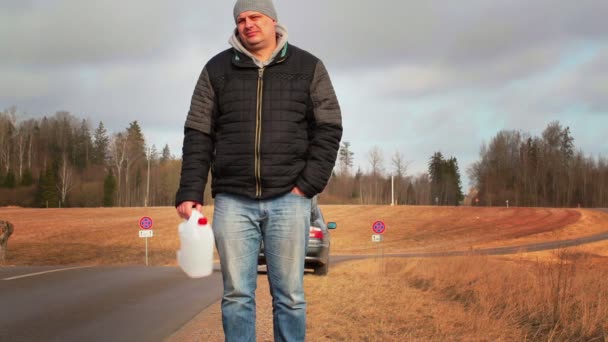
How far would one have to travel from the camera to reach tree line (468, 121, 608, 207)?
105 metres

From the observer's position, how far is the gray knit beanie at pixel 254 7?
3691 millimetres

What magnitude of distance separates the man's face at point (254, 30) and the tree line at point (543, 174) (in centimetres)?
10815

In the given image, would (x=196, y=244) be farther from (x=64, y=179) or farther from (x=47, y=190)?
(x=64, y=179)

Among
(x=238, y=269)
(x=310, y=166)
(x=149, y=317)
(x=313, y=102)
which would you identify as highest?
(x=313, y=102)

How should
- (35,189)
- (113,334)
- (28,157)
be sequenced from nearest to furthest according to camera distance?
(113,334), (35,189), (28,157)

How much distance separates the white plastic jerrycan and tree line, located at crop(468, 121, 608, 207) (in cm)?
10835

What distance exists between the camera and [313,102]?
3697mm

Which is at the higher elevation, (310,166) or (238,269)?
(310,166)

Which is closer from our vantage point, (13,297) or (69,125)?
(13,297)

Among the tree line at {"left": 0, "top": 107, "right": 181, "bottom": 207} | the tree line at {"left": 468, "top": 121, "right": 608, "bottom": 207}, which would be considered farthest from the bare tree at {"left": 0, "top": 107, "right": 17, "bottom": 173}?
the tree line at {"left": 468, "top": 121, "right": 608, "bottom": 207}

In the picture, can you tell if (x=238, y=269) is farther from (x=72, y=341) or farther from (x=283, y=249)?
(x=72, y=341)

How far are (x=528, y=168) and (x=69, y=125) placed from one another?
255 feet

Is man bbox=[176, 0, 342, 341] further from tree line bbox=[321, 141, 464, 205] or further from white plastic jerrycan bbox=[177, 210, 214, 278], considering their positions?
tree line bbox=[321, 141, 464, 205]

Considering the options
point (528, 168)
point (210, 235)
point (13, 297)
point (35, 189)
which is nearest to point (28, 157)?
point (35, 189)
